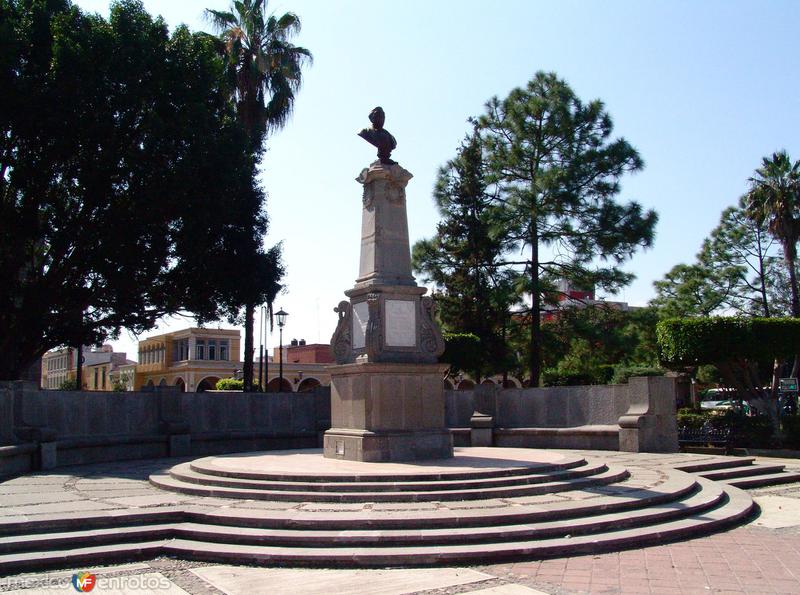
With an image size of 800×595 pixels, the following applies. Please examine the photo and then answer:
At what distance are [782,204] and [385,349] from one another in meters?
32.9

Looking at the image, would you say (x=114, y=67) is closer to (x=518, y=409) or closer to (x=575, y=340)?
(x=518, y=409)

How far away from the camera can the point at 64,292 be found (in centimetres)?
2162

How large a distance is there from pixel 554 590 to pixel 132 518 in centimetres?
493

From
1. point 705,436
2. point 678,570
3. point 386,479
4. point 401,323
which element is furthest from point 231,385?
point 678,570

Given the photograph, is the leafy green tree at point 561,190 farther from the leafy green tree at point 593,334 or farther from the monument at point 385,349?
the monument at point 385,349

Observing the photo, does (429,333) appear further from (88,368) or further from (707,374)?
(88,368)

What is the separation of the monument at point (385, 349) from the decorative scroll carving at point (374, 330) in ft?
0.06

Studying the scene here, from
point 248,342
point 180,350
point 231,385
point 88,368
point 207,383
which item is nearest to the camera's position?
point 248,342

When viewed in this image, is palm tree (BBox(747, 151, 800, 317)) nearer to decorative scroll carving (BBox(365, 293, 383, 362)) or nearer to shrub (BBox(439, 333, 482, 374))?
shrub (BBox(439, 333, 482, 374))

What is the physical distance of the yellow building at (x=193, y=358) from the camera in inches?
2510

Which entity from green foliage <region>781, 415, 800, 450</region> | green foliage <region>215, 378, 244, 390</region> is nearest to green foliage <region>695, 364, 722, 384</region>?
green foliage <region>781, 415, 800, 450</region>

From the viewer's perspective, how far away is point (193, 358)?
66125 millimetres

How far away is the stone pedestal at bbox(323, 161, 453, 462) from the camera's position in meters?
12.7

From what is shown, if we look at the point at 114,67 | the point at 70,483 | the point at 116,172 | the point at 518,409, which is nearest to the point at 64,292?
the point at 116,172
